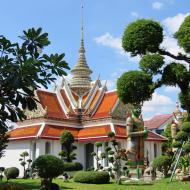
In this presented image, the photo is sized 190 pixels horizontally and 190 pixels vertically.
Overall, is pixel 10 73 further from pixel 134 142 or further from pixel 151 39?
pixel 134 142

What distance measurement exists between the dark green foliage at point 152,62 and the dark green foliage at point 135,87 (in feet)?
0.90

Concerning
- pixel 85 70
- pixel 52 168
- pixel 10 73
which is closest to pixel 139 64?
pixel 52 168

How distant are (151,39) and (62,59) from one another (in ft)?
23.8

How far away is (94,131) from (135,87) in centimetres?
1813

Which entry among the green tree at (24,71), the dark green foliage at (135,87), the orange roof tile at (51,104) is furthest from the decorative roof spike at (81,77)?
the green tree at (24,71)

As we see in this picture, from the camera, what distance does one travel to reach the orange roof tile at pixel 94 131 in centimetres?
2864

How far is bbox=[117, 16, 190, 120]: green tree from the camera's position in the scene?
1174 centimetres

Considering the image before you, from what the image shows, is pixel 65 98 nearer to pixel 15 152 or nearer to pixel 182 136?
pixel 15 152

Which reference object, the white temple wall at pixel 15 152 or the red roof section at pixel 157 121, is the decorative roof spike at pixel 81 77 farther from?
the red roof section at pixel 157 121

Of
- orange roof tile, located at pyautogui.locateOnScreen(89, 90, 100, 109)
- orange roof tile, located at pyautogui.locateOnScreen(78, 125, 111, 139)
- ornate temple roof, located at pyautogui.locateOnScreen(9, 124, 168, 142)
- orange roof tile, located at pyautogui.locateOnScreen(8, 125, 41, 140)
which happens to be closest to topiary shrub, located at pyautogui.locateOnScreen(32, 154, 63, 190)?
ornate temple roof, located at pyautogui.locateOnScreen(9, 124, 168, 142)

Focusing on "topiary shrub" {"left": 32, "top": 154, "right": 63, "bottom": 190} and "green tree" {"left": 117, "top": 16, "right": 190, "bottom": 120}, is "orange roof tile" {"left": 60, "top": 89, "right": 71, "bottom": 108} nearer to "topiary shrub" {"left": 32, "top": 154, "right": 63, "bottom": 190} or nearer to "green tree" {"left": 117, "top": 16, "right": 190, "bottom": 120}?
"topiary shrub" {"left": 32, "top": 154, "right": 63, "bottom": 190}

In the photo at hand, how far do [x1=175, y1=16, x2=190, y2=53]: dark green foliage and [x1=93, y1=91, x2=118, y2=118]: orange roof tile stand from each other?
1912 cm

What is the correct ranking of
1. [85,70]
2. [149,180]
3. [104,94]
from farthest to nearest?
[85,70] < [104,94] < [149,180]

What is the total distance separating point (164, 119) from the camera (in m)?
55.2
